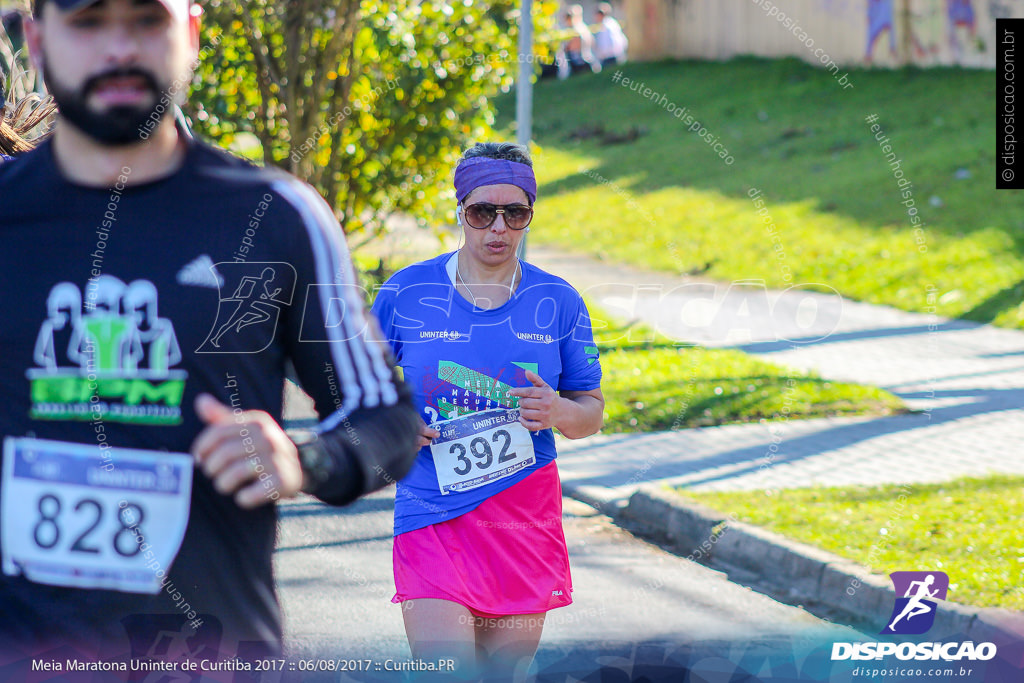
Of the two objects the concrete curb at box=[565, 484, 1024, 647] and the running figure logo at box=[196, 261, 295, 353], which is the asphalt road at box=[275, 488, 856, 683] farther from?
the running figure logo at box=[196, 261, 295, 353]

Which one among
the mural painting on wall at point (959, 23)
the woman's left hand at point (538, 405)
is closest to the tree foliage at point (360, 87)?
the woman's left hand at point (538, 405)

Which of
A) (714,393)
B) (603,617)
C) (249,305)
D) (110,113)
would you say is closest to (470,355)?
(249,305)

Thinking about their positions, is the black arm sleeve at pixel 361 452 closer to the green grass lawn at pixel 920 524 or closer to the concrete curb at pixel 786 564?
the concrete curb at pixel 786 564

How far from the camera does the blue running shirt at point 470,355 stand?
3.72 meters

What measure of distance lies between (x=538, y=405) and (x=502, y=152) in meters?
0.89

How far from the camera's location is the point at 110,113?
6.23ft

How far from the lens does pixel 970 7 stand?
66.8ft

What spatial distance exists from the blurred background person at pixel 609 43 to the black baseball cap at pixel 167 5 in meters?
27.0

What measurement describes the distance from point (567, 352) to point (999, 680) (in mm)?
2084

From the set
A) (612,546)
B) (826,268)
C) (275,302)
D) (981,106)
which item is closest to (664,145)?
(981,106)

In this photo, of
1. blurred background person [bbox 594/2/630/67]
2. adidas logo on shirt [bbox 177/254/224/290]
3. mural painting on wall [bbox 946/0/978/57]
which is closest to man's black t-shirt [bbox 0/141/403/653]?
adidas logo on shirt [bbox 177/254/224/290]

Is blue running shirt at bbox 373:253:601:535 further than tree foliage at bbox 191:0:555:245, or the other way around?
tree foliage at bbox 191:0:555:245

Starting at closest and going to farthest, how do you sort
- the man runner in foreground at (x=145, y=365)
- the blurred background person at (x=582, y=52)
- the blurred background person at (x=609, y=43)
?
the man runner in foreground at (x=145, y=365), the blurred background person at (x=582, y=52), the blurred background person at (x=609, y=43)

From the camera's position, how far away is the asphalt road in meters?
4.68
